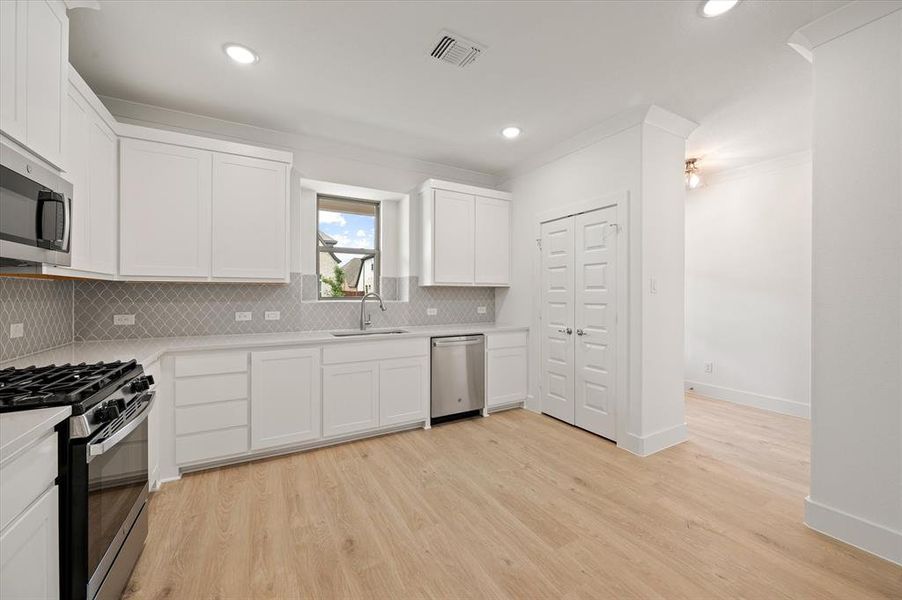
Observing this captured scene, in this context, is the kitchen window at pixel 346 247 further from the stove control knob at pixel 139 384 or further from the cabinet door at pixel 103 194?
the stove control knob at pixel 139 384

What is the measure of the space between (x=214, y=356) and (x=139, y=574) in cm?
132

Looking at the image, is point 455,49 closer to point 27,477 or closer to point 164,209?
point 164,209

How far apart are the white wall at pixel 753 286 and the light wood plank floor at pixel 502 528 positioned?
1.34 m

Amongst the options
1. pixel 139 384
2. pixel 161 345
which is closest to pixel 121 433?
pixel 139 384

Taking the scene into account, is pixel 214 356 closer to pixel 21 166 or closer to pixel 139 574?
pixel 139 574

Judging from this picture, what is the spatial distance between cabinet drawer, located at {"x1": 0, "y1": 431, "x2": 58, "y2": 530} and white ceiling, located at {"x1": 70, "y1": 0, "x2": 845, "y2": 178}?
2.15 meters

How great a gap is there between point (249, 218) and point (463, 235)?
6.89 ft

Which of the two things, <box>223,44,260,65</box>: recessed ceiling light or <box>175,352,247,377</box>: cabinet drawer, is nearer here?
<box>223,44,260,65</box>: recessed ceiling light

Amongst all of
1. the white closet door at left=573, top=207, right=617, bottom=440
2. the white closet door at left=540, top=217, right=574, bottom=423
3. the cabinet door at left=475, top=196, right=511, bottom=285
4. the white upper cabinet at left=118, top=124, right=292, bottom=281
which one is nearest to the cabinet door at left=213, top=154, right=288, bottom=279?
the white upper cabinet at left=118, top=124, right=292, bottom=281

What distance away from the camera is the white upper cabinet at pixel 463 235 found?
399 cm

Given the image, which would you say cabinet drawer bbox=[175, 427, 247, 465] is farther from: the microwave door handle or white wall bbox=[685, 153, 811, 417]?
white wall bbox=[685, 153, 811, 417]

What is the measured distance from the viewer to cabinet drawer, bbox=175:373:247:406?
8.52 feet

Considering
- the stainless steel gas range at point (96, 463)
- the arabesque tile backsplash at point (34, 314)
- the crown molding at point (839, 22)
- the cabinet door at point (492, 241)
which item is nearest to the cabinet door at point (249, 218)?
the arabesque tile backsplash at point (34, 314)

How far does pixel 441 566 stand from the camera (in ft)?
5.90
